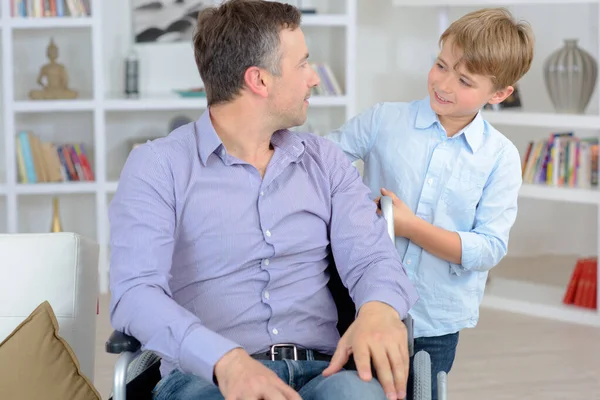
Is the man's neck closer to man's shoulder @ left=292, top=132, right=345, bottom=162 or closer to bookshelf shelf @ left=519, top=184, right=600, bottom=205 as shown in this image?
man's shoulder @ left=292, top=132, right=345, bottom=162

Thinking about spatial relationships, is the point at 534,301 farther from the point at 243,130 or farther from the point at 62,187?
the point at 243,130

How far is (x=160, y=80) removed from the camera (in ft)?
16.3

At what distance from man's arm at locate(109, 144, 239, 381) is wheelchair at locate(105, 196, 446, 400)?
4 cm

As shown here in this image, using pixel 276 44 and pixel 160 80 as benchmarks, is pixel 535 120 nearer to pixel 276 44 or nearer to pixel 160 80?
pixel 160 80

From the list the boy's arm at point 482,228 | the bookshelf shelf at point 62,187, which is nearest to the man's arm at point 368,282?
the boy's arm at point 482,228

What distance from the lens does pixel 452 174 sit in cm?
221

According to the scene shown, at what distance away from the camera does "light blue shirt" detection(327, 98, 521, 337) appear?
2.21m

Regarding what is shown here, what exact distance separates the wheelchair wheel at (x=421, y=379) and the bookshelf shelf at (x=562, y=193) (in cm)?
237

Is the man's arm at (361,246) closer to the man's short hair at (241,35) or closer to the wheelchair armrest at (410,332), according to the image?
the wheelchair armrest at (410,332)

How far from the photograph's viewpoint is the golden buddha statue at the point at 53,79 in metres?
4.58

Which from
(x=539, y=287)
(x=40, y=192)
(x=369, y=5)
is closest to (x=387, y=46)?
(x=369, y=5)

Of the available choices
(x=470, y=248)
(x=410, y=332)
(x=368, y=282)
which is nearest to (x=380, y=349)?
(x=410, y=332)

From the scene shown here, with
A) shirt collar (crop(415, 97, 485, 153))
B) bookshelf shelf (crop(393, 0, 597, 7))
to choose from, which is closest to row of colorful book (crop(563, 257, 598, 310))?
bookshelf shelf (crop(393, 0, 597, 7))

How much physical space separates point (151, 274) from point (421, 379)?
1.76 ft
